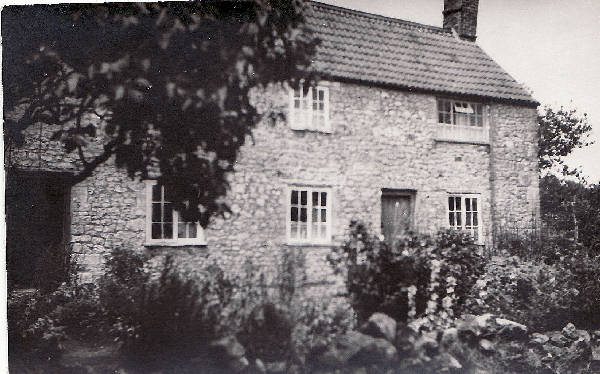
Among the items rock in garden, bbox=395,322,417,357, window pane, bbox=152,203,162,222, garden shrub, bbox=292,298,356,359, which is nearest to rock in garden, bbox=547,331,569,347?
rock in garden, bbox=395,322,417,357

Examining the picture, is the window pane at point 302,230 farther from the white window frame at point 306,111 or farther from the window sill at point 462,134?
the window sill at point 462,134

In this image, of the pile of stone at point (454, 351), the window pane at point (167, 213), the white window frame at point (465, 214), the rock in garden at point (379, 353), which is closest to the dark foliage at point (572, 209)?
the white window frame at point (465, 214)

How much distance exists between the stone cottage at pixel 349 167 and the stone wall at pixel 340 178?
0.03 ft

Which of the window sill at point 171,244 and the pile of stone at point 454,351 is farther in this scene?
the pile of stone at point 454,351

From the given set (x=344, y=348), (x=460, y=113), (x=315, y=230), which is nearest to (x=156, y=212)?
(x=315, y=230)

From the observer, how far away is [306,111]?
11.3 ft

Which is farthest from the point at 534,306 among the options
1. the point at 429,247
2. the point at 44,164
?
the point at 44,164

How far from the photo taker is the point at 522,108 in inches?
149

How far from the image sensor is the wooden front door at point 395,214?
3.62m

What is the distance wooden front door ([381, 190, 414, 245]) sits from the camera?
3.62 metres

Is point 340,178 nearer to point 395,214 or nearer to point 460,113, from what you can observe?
point 395,214

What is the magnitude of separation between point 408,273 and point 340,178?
37.9 inches

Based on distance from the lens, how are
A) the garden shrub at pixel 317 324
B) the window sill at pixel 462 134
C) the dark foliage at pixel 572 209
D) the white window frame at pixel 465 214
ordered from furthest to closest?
the window sill at pixel 462 134, the white window frame at pixel 465 214, the dark foliage at pixel 572 209, the garden shrub at pixel 317 324

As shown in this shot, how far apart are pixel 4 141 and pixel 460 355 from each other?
12.9ft
